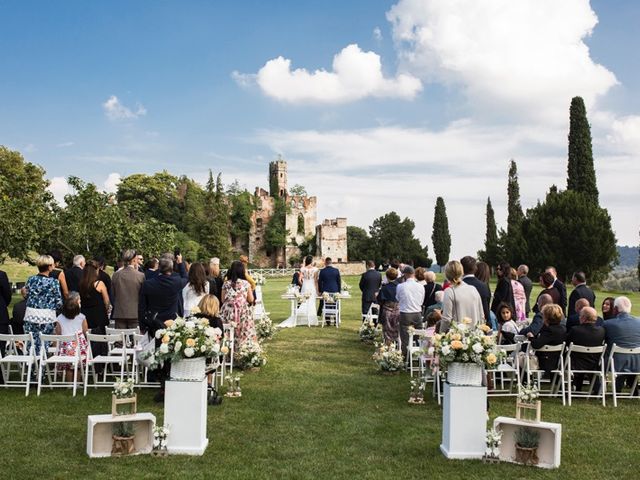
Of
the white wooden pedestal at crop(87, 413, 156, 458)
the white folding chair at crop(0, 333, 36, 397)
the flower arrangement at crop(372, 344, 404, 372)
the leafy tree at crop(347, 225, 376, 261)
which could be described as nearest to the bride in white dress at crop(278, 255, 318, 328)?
the flower arrangement at crop(372, 344, 404, 372)

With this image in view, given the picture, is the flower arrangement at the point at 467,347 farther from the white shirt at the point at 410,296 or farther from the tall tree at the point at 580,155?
the tall tree at the point at 580,155

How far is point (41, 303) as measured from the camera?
9484 millimetres

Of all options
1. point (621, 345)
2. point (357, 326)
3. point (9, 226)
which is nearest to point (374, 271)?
point (357, 326)

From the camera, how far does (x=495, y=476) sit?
5727mm

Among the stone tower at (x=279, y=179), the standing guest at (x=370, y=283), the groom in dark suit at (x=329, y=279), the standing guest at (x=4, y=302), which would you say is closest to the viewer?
the standing guest at (x=4, y=302)

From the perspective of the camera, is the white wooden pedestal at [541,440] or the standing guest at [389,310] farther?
the standing guest at [389,310]

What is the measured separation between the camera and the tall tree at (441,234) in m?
75.9

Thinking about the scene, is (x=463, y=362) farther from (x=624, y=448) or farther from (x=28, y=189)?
(x=28, y=189)

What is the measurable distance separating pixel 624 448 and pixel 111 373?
716 cm

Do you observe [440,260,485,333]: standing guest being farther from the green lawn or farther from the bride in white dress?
the bride in white dress

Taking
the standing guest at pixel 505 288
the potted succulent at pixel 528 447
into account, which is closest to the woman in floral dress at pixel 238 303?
the standing guest at pixel 505 288

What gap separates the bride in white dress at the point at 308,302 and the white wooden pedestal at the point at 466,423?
1193cm

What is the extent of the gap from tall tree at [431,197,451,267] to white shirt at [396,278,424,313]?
216 ft

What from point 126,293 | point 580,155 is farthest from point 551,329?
point 580,155
